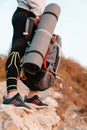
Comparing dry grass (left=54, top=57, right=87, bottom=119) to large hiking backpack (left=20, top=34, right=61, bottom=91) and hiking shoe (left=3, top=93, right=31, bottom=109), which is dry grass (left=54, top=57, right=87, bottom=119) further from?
hiking shoe (left=3, top=93, right=31, bottom=109)

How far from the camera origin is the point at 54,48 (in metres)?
5.79

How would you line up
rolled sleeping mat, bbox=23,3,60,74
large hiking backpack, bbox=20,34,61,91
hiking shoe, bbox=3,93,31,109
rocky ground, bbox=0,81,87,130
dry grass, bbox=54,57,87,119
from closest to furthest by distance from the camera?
rocky ground, bbox=0,81,87,130, rolled sleeping mat, bbox=23,3,60,74, hiking shoe, bbox=3,93,31,109, large hiking backpack, bbox=20,34,61,91, dry grass, bbox=54,57,87,119

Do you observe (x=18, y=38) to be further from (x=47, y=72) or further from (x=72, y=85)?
(x=72, y=85)

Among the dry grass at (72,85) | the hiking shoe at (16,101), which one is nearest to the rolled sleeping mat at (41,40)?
the hiking shoe at (16,101)

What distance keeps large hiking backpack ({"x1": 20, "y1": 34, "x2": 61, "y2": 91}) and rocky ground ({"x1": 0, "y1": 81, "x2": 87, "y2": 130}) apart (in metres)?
0.32

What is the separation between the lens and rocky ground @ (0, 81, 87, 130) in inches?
195

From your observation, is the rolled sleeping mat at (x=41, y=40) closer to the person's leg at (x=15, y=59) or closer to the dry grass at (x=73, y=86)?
the person's leg at (x=15, y=59)

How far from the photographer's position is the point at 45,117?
5.88m

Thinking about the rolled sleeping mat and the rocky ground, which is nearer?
the rocky ground

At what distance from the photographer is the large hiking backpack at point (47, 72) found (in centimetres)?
571

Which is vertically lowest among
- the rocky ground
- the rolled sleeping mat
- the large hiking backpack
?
the rocky ground

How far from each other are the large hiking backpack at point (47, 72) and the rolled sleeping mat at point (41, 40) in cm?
17

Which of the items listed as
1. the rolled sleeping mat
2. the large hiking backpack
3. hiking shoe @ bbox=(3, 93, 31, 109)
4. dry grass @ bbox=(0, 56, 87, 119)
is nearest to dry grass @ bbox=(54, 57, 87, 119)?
dry grass @ bbox=(0, 56, 87, 119)

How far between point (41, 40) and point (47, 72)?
19.1 inches
